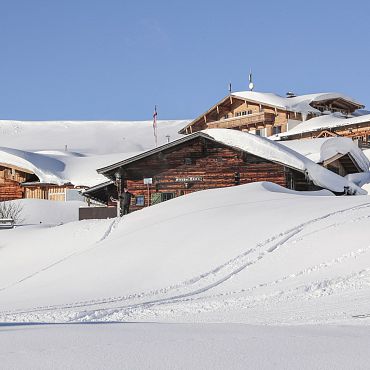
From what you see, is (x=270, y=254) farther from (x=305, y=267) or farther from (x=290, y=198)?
(x=290, y=198)

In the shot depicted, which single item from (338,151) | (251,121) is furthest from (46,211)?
(251,121)

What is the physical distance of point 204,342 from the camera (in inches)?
187

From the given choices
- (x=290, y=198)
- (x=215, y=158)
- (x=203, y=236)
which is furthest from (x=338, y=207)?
(x=215, y=158)

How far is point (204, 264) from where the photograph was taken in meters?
14.1

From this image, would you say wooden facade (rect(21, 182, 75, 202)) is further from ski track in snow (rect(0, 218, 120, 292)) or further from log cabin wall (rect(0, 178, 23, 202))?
ski track in snow (rect(0, 218, 120, 292))

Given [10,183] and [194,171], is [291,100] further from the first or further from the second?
[194,171]

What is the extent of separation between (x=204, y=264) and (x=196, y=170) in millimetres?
14531

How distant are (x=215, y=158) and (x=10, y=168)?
779 inches

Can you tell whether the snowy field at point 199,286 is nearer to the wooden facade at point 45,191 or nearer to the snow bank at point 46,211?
the snow bank at point 46,211

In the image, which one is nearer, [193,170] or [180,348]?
[180,348]

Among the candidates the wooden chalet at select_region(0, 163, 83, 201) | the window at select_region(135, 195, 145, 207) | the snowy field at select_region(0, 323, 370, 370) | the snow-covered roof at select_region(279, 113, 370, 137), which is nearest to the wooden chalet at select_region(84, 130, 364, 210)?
the window at select_region(135, 195, 145, 207)

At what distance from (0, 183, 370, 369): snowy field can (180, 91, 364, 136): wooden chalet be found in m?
31.8

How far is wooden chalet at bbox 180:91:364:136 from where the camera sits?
5356 cm

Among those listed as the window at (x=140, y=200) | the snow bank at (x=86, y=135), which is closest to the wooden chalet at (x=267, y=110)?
the window at (x=140, y=200)
